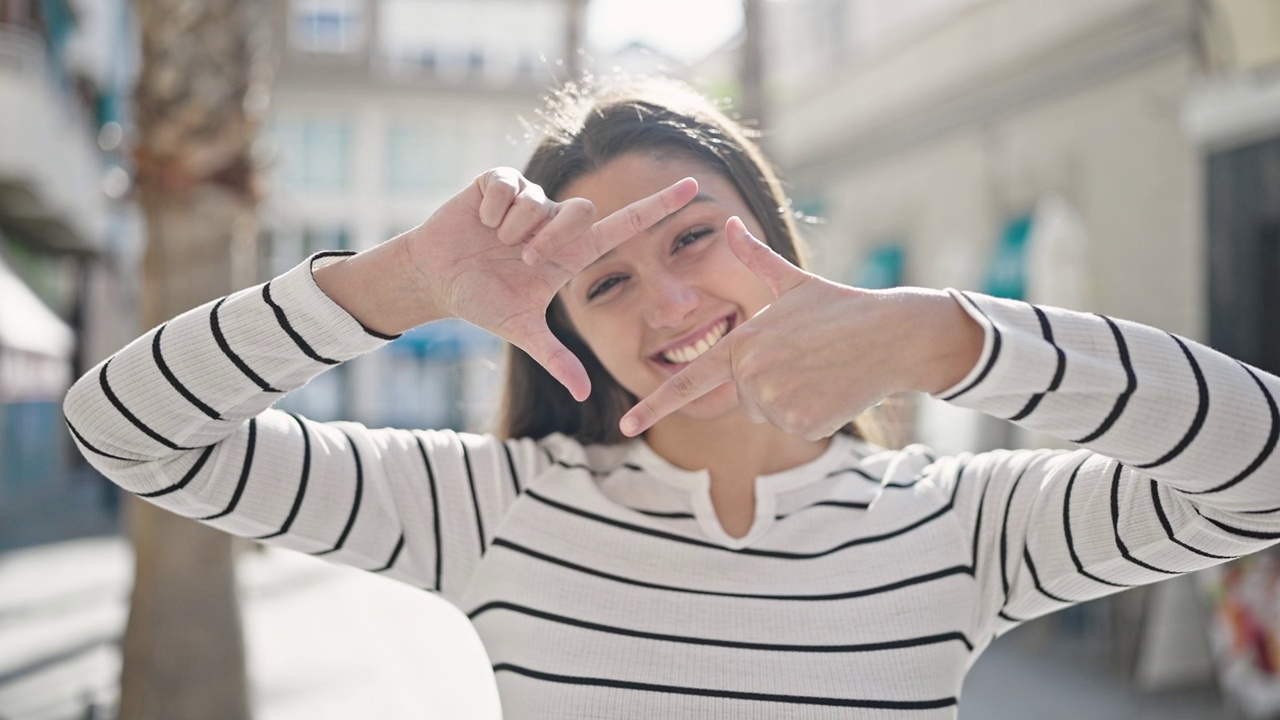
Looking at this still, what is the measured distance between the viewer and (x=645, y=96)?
1.97 metres

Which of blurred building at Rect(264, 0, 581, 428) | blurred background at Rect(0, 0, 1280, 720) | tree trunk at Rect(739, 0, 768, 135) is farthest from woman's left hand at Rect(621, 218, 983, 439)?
blurred building at Rect(264, 0, 581, 428)

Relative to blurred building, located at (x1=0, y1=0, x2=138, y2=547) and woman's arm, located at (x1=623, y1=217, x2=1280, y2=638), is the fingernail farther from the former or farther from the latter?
blurred building, located at (x1=0, y1=0, x2=138, y2=547)

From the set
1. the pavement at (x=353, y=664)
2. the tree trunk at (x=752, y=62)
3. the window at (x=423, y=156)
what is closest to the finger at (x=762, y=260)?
the pavement at (x=353, y=664)

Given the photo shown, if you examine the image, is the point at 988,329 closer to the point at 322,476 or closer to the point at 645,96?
the point at 645,96

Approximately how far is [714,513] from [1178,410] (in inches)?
30.5

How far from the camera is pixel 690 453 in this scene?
1.96 m

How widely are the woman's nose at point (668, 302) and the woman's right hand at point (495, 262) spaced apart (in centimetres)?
22

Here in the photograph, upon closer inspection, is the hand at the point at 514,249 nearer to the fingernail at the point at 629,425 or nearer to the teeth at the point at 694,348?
the fingernail at the point at 629,425

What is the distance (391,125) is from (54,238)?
33.1ft

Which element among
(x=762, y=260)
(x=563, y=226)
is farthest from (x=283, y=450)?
(x=762, y=260)

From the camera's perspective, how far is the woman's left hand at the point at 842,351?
129cm

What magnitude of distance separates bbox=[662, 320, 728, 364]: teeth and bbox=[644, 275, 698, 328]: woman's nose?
0.16ft

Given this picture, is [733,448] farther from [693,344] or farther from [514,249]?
[514,249]

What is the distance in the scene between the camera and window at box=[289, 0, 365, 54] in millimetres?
26078
